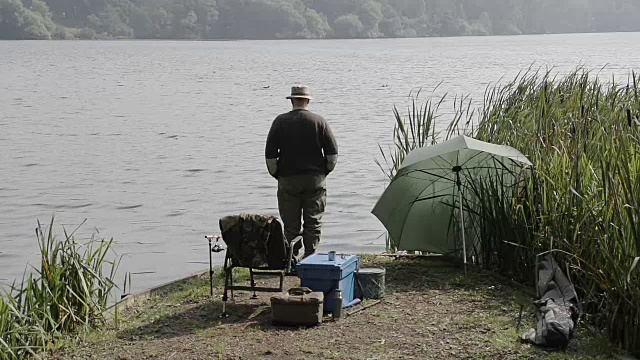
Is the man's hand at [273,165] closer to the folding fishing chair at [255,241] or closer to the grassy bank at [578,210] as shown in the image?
the folding fishing chair at [255,241]

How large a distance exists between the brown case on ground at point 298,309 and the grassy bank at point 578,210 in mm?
1726

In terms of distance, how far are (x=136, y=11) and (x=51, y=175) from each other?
74973 mm

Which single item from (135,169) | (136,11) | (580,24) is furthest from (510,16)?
(135,169)

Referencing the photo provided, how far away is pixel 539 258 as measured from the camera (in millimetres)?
8352

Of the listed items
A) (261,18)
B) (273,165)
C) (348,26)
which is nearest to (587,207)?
(273,165)

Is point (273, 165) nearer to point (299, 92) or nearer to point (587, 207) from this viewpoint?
point (299, 92)

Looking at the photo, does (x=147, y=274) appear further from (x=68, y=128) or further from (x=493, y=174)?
(x=68, y=128)

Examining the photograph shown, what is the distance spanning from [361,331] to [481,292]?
1.54 meters

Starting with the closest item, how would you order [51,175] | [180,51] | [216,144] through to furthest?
1. [51,175]
2. [216,144]
3. [180,51]

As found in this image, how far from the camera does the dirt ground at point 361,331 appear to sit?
691cm

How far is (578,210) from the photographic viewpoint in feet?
25.6

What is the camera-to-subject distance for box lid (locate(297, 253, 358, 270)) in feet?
25.5

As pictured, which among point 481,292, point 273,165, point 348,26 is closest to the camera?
point 481,292

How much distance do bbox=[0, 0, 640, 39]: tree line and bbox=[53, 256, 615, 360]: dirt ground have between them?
8214 cm
